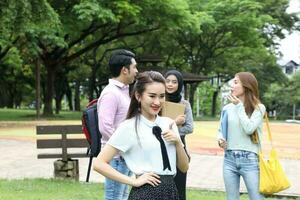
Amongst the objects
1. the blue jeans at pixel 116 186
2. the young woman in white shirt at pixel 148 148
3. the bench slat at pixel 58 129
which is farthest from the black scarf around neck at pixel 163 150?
the bench slat at pixel 58 129

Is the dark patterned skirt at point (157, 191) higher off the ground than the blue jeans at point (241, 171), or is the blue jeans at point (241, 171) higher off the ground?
the dark patterned skirt at point (157, 191)

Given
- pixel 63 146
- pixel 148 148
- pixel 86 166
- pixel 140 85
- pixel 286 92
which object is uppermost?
pixel 140 85

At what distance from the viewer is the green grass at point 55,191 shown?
23.7ft

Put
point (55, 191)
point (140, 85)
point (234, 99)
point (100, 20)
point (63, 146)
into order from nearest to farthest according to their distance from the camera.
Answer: point (140, 85), point (234, 99), point (55, 191), point (63, 146), point (100, 20)

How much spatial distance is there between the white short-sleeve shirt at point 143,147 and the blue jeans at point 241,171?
191 cm

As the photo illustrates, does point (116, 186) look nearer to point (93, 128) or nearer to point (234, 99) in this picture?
point (93, 128)

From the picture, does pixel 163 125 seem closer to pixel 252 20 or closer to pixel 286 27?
pixel 252 20

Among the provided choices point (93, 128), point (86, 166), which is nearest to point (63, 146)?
point (86, 166)

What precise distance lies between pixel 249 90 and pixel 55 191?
12.9 ft

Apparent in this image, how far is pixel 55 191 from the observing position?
7711 mm

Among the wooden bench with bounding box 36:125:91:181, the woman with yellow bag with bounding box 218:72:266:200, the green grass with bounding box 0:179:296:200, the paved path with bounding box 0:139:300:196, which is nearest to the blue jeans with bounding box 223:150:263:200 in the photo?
the woman with yellow bag with bounding box 218:72:266:200

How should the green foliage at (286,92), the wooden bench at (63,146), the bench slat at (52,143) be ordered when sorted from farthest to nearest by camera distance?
the green foliage at (286,92) < the bench slat at (52,143) < the wooden bench at (63,146)

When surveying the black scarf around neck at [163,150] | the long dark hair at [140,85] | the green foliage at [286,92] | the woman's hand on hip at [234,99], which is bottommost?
the green foliage at [286,92]

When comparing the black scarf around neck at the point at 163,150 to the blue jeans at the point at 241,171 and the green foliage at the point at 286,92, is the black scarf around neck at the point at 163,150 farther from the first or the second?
the green foliage at the point at 286,92
